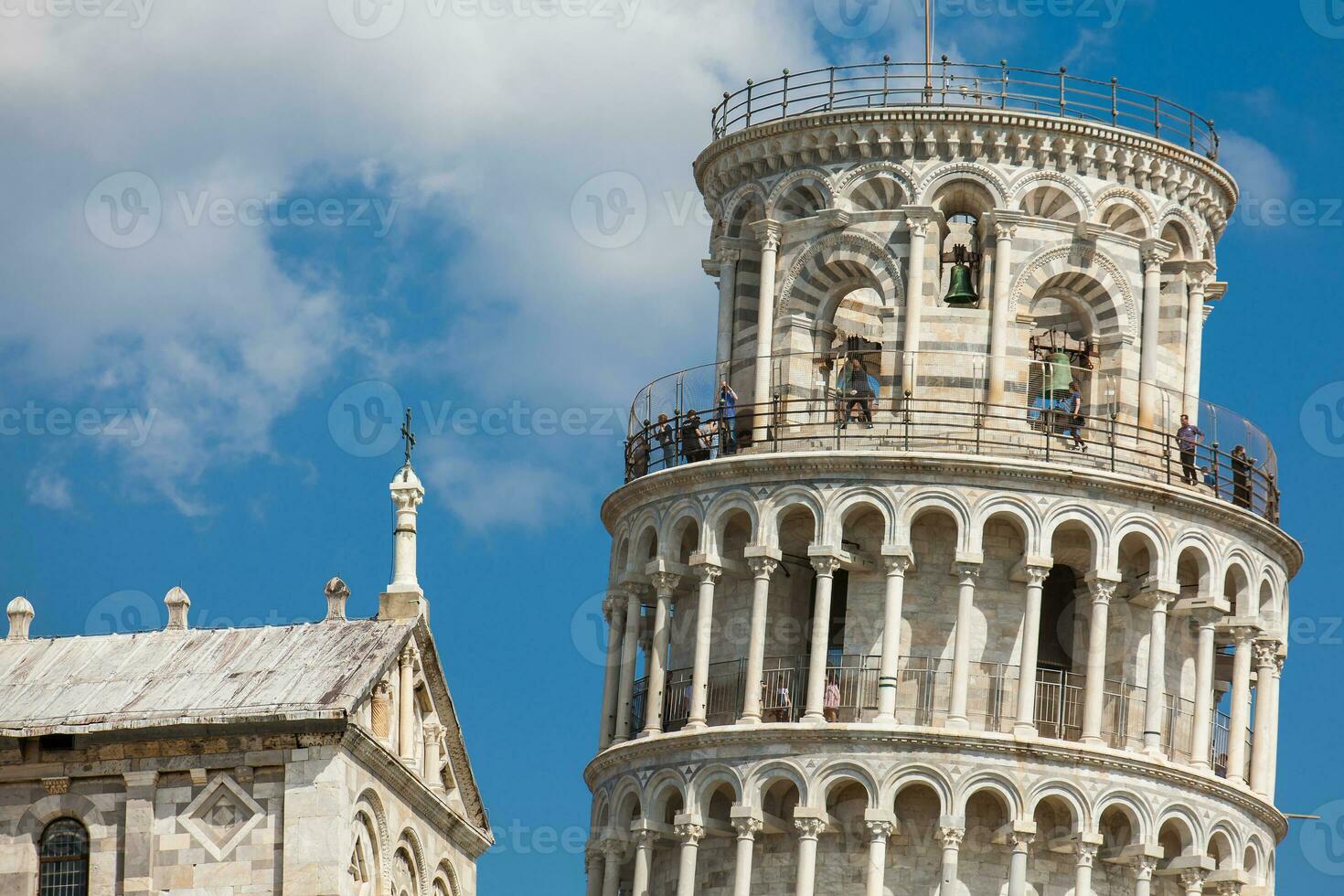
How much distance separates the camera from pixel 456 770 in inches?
4026

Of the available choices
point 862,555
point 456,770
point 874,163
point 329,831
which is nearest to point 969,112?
point 874,163

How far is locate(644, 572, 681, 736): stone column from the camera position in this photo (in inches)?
4830

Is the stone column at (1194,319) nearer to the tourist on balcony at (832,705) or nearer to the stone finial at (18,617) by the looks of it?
the tourist on balcony at (832,705)

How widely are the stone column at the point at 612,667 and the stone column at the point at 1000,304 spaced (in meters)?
13.2

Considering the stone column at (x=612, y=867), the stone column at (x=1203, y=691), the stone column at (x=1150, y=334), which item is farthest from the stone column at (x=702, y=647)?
the stone column at (x=1203, y=691)

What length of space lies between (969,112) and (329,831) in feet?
131

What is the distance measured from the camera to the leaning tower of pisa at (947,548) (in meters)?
119

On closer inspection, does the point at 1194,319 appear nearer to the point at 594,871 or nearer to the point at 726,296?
the point at 726,296

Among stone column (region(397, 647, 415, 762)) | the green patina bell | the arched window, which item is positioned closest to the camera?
the arched window

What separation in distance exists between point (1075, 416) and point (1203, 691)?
895 centimetres

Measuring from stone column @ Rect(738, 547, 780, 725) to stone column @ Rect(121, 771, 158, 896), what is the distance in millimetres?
29978

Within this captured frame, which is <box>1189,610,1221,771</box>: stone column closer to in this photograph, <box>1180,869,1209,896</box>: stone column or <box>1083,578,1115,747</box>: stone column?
<box>1180,869,1209,896</box>: stone column

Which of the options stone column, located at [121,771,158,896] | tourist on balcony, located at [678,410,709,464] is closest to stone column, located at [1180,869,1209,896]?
tourist on balcony, located at [678,410,709,464]

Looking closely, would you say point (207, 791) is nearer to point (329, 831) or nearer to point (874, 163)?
point (329, 831)
